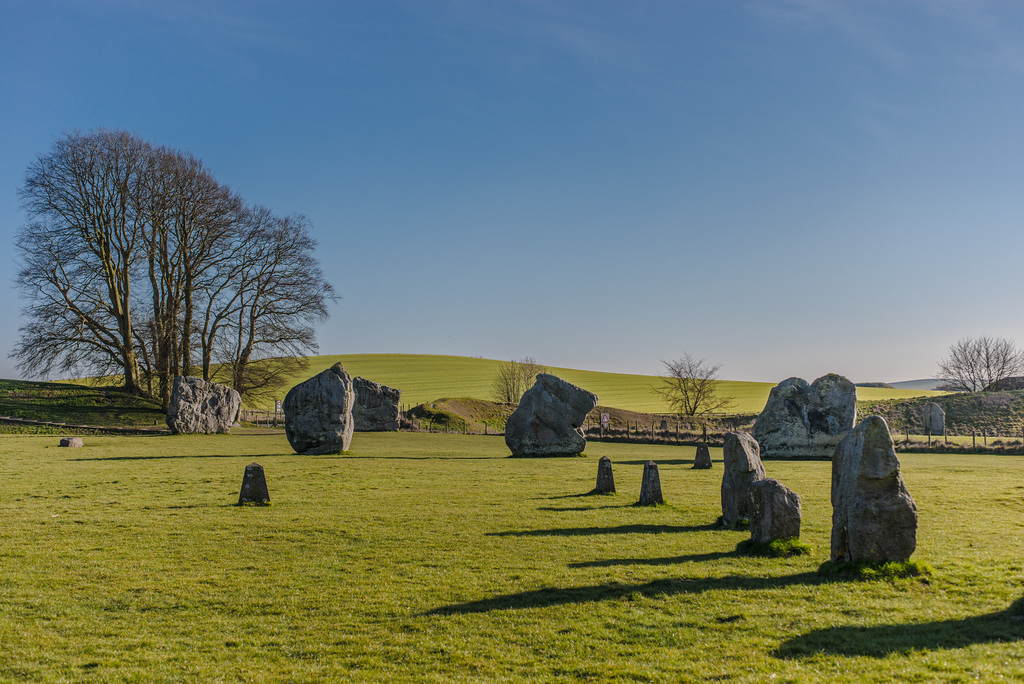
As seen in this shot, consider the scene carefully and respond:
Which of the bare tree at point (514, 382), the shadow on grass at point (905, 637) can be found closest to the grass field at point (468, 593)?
the shadow on grass at point (905, 637)

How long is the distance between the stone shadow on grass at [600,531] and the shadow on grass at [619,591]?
11.3 ft

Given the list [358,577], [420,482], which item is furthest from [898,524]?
[420,482]

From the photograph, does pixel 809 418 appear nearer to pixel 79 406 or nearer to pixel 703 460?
pixel 703 460

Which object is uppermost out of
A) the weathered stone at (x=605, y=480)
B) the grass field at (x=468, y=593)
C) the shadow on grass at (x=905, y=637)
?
the weathered stone at (x=605, y=480)

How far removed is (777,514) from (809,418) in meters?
21.1

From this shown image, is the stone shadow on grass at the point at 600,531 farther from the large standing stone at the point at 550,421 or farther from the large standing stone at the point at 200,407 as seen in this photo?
the large standing stone at the point at 200,407

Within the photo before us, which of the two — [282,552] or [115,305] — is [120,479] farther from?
[115,305]

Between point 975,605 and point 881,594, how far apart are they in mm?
965

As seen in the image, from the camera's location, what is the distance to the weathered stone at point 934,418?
49.4 metres

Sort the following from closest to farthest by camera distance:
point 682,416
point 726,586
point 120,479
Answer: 1. point 726,586
2. point 120,479
3. point 682,416

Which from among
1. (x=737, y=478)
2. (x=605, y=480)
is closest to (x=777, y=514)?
(x=737, y=478)

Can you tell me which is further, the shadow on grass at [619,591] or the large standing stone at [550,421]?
the large standing stone at [550,421]

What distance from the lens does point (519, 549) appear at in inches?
444

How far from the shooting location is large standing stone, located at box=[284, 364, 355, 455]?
28031 mm
